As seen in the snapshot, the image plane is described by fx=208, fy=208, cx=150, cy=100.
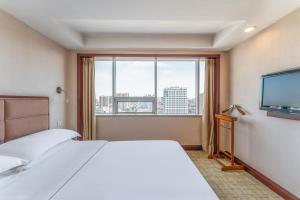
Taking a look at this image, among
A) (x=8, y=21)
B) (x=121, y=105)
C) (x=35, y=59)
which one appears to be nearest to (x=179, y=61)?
(x=121, y=105)

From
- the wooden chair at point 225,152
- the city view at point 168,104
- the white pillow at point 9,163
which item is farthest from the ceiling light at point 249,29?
the white pillow at point 9,163

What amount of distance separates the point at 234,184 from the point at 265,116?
1091 millimetres

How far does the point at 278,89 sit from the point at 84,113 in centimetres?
353

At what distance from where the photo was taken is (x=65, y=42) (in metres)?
3.80

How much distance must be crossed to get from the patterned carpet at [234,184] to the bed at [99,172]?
924mm

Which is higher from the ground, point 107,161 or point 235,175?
point 107,161

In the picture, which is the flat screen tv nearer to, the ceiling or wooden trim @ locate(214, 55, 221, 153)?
the ceiling

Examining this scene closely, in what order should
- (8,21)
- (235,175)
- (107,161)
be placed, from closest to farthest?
(107,161) → (8,21) → (235,175)

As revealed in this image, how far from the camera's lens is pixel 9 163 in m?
1.62

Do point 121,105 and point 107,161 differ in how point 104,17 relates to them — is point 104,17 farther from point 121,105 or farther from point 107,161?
point 121,105

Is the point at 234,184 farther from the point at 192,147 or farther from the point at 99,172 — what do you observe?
the point at 99,172

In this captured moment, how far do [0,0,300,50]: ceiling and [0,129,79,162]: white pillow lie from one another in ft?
4.82

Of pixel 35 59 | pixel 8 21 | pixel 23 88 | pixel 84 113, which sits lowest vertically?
pixel 84 113

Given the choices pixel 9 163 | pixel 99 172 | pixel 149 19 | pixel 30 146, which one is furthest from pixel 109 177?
pixel 149 19
